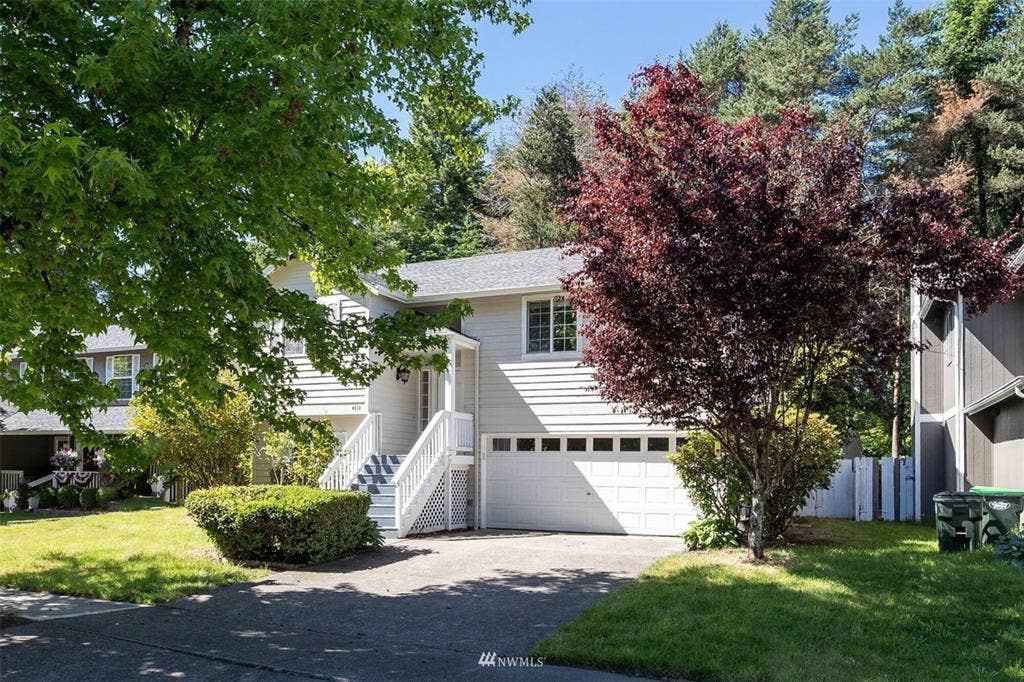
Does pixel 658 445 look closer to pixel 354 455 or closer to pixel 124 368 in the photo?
pixel 354 455

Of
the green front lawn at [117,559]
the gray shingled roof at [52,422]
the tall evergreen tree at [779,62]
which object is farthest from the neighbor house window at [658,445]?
the tall evergreen tree at [779,62]

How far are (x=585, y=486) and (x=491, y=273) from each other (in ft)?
18.6

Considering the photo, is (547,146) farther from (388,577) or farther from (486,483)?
(388,577)

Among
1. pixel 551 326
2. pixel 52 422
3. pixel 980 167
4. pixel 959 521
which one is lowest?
pixel 959 521

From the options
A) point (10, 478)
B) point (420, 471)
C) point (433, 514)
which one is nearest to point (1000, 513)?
point (420, 471)

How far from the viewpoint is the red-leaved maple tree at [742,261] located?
9750mm

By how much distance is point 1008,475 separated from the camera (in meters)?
14.1

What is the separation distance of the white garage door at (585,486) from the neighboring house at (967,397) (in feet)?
18.5

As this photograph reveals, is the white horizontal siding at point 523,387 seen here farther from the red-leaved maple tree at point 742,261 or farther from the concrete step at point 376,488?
the red-leaved maple tree at point 742,261

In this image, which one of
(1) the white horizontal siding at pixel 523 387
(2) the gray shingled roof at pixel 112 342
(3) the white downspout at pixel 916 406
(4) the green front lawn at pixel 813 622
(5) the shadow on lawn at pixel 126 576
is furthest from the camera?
(2) the gray shingled roof at pixel 112 342

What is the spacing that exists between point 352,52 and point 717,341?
5.66m

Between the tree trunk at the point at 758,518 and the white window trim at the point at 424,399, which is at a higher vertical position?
the white window trim at the point at 424,399

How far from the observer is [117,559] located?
12500mm

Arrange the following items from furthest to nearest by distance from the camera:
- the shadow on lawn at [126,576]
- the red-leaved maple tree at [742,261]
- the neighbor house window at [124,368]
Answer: the neighbor house window at [124,368] → the shadow on lawn at [126,576] → the red-leaved maple tree at [742,261]
